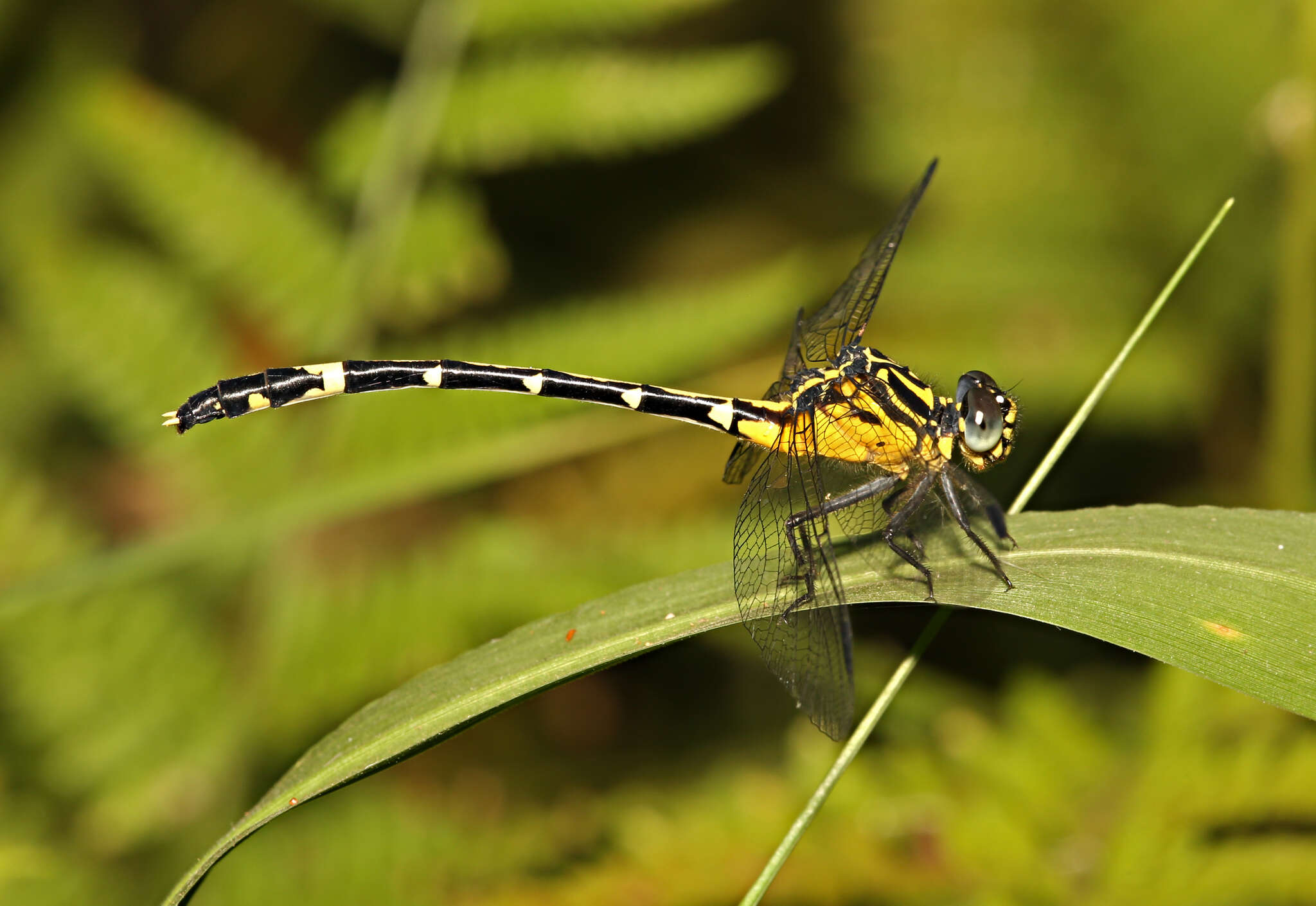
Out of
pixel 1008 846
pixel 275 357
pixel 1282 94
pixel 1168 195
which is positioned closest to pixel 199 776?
pixel 275 357

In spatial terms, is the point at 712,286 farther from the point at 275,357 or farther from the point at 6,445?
the point at 6,445

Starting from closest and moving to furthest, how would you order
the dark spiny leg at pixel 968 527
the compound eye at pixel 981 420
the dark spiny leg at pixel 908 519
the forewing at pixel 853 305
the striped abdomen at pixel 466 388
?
the dark spiny leg at pixel 968 527 → the dark spiny leg at pixel 908 519 → the compound eye at pixel 981 420 → the striped abdomen at pixel 466 388 → the forewing at pixel 853 305

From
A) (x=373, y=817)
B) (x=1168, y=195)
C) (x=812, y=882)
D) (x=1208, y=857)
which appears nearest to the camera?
(x=1208, y=857)

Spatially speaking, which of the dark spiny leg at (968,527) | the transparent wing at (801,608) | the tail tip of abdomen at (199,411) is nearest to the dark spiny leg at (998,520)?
the dark spiny leg at (968,527)

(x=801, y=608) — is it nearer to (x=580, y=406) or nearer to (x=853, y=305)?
(x=853, y=305)

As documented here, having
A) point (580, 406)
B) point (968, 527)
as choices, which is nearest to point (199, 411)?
point (580, 406)

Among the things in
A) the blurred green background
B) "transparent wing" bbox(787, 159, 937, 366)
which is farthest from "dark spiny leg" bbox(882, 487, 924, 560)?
the blurred green background

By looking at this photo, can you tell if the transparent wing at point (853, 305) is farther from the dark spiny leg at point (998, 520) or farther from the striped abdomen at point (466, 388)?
the dark spiny leg at point (998, 520)
